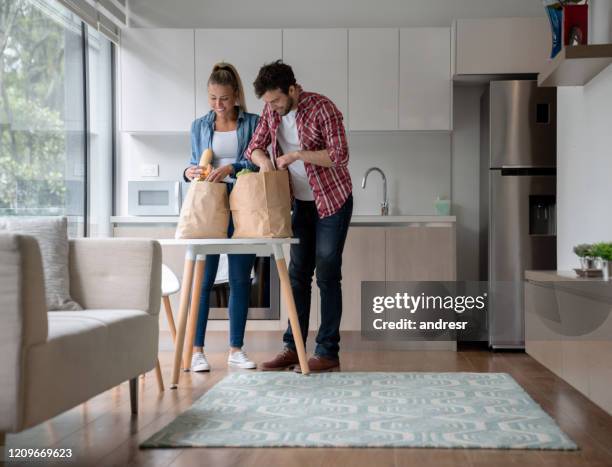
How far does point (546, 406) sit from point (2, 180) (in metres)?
2.64

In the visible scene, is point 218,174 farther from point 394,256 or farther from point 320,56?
point 320,56

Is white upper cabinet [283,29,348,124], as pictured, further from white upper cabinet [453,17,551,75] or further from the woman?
the woman

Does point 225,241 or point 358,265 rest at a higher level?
point 225,241

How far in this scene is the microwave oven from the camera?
5133 millimetres

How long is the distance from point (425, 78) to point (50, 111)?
2.33 meters

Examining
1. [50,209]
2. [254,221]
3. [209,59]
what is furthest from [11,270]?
[209,59]

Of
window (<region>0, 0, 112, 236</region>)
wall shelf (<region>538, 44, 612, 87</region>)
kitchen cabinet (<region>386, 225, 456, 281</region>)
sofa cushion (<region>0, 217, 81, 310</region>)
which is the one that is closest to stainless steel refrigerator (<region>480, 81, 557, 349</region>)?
kitchen cabinet (<region>386, 225, 456, 281</region>)

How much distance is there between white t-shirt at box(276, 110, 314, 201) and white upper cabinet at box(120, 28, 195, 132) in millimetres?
1574

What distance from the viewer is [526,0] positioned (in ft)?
17.6

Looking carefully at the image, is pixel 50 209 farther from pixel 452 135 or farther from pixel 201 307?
pixel 452 135

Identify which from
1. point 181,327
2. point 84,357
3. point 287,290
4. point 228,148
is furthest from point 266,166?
point 84,357

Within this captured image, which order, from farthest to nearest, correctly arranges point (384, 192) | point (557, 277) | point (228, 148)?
point (384, 192) < point (228, 148) < point (557, 277)

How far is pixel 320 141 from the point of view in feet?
11.9

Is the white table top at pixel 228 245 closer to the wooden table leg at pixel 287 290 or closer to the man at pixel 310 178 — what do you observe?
the wooden table leg at pixel 287 290
